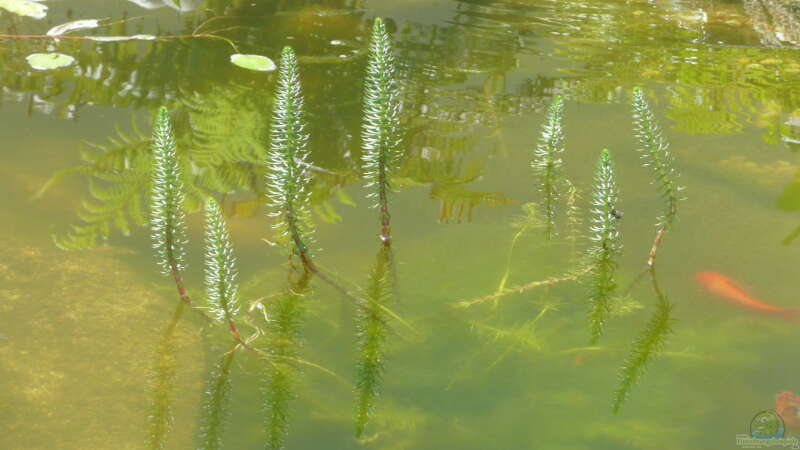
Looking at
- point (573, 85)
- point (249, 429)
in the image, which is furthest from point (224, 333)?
point (573, 85)

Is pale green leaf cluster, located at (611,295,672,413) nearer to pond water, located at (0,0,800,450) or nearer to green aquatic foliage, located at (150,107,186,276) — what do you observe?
pond water, located at (0,0,800,450)

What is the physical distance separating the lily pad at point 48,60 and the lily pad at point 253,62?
707 mm

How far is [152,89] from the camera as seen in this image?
145 inches

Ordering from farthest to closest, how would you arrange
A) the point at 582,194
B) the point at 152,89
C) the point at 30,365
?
the point at 152,89
the point at 582,194
the point at 30,365

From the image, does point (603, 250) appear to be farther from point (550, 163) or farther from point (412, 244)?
point (412, 244)

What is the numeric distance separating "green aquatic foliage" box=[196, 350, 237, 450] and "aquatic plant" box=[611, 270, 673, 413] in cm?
92

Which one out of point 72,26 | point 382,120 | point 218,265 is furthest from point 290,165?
point 72,26

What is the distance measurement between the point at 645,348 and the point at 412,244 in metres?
0.78

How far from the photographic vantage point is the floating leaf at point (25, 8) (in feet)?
13.4

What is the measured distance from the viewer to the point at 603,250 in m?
2.72

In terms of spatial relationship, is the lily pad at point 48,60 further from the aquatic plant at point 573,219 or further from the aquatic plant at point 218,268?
the aquatic plant at point 573,219

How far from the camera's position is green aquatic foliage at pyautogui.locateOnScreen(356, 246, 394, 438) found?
2164mm

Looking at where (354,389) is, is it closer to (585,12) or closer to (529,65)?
(529,65)

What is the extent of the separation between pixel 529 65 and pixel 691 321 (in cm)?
181
